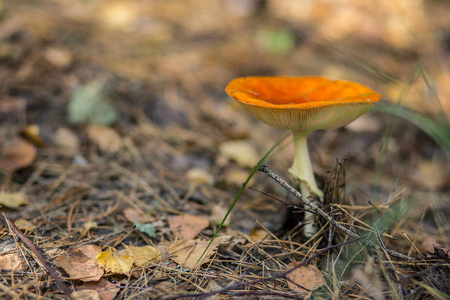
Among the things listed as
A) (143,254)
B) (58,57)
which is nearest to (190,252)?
(143,254)

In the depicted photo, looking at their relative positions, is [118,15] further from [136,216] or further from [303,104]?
[303,104]

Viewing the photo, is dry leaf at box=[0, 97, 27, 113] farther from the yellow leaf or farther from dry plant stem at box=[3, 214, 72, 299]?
the yellow leaf

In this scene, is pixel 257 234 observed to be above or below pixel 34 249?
below

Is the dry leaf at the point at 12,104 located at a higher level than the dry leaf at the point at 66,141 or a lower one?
higher

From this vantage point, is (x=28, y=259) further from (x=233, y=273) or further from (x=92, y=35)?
(x=92, y=35)

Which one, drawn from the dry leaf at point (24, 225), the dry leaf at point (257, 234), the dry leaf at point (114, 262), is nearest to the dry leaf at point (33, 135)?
the dry leaf at point (24, 225)

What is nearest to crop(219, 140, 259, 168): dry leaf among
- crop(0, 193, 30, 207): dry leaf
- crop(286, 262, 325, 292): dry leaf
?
crop(286, 262, 325, 292): dry leaf

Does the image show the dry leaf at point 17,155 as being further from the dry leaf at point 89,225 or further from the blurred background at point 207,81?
the dry leaf at point 89,225
